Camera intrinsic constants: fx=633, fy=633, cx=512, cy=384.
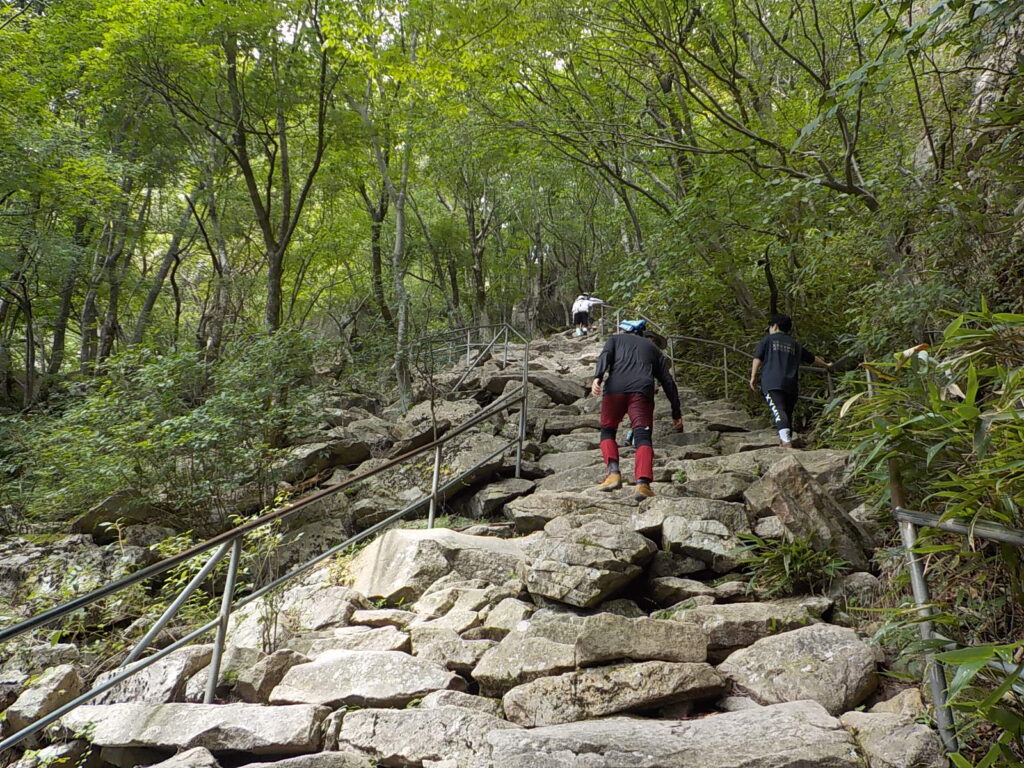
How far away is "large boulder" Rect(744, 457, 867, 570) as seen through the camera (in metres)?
3.79

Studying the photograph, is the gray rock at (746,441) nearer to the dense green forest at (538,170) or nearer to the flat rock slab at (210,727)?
the dense green forest at (538,170)

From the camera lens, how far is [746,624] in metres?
3.15

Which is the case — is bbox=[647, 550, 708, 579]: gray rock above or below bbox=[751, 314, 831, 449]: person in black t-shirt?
below

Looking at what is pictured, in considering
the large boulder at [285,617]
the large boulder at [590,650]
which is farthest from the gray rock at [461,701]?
the large boulder at [285,617]

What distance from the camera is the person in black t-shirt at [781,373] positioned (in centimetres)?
678

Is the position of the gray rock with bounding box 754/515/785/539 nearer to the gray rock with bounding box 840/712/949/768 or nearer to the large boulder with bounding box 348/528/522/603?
the large boulder with bounding box 348/528/522/603

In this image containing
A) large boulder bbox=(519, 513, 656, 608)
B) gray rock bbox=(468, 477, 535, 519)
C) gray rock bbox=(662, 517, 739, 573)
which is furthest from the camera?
gray rock bbox=(468, 477, 535, 519)

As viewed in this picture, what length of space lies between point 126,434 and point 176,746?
5222 mm

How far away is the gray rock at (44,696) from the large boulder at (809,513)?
4221 millimetres

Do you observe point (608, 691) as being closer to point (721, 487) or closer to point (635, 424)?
point (721, 487)

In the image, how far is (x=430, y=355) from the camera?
12.5 metres

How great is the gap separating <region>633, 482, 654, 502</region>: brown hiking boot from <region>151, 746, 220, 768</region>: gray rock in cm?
369

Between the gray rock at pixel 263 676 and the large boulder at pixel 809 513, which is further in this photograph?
the large boulder at pixel 809 513

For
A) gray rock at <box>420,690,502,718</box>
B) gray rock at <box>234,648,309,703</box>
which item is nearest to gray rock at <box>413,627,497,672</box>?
gray rock at <box>420,690,502,718</box>
